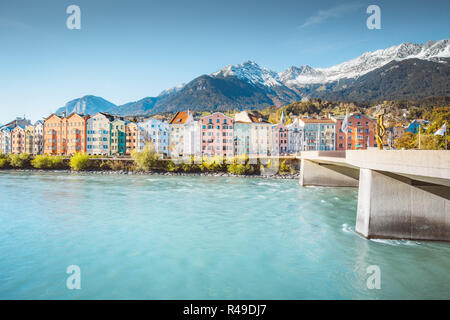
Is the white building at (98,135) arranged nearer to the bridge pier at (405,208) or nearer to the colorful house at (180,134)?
the colorful house at (180,134)

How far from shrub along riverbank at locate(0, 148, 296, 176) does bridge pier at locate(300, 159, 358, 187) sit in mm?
14685

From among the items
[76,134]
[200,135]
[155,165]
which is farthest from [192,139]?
[76,134]

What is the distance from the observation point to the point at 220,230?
17.2m

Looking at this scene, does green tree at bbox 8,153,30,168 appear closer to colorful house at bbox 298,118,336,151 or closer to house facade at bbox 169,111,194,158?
house facade at bbox 169,111,194,158

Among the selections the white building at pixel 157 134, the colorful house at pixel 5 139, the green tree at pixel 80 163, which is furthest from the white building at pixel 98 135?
the colorful house at pixel 5 139

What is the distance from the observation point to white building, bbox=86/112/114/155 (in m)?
80.0

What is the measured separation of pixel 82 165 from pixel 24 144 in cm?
4493

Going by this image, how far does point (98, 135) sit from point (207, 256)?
76338 millimetres

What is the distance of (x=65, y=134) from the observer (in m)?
82.0

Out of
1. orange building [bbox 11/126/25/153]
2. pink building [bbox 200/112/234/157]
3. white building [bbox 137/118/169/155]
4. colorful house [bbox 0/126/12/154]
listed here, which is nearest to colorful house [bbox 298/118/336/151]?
pink building [bbox 200/112/234/157]

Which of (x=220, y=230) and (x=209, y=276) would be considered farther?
(x=220, y=230)

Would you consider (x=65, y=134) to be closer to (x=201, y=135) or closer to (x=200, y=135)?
(x=200, y=135)
